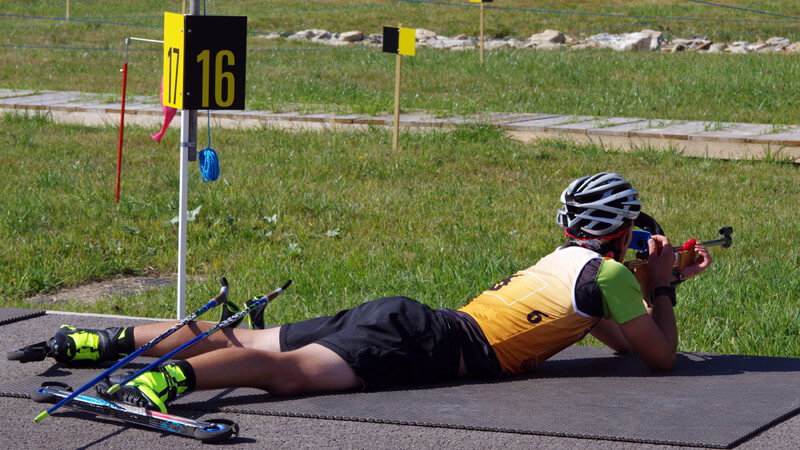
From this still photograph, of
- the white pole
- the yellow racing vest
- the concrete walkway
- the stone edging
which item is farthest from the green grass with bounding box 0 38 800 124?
the yellow racing vest

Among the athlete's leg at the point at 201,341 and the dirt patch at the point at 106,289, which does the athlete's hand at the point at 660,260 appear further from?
the dirt patch at the point at 106,289

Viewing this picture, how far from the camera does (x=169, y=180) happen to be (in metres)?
9.88

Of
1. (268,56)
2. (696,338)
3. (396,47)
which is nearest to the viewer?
(696,338)

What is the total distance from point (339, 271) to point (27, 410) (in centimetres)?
302

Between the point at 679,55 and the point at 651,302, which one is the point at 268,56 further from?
the point at 651,302

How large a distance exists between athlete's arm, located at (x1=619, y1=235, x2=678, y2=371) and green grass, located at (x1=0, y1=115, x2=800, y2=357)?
1.17 meters

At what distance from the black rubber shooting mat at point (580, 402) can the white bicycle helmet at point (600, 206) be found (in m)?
0.65

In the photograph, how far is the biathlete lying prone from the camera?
4336 millimetres

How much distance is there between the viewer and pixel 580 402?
14.2 feet

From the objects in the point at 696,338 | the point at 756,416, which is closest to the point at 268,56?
the point at 696,338

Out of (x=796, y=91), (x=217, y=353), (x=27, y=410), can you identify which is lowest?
(x=27, y=410)

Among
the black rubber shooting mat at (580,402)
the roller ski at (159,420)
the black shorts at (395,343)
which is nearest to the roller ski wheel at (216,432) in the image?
the roller ski at (159,420)

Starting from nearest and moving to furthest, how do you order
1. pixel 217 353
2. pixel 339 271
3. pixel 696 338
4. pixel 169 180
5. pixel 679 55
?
pixel 217 353 < pixel 696 338 < pixel 339 271 < pixel 169 180 < pixel 679 55

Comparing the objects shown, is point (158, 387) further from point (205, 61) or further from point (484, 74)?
point (484, 74)
